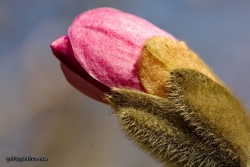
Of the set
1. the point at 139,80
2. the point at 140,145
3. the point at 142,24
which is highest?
the point at 142,24

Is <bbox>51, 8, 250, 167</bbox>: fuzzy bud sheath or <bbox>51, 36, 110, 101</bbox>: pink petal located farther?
<bbox>51, 36, 110, 101</bbox>: pink petal

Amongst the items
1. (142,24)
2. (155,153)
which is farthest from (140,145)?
(142,24)

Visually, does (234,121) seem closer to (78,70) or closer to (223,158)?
A: (223,158)

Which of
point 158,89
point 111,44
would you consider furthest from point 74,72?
point 158,89

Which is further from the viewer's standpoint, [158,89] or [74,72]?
[74,72]

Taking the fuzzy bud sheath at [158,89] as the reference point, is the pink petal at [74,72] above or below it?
below

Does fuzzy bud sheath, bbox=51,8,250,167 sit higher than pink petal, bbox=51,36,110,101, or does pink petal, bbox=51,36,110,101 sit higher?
fuzzy bud sheath, bbox=51,8,250,167

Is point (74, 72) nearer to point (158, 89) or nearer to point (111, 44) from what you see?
point (111, 44)
